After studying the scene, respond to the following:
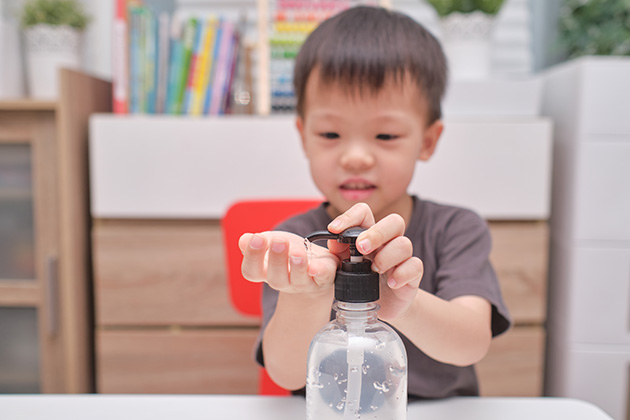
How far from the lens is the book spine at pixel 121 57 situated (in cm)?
141

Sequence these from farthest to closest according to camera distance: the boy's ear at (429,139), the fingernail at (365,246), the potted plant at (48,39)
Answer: the potted plant at (48,39) < the boy's ear at (429,139) < the fingernail at (365,246)

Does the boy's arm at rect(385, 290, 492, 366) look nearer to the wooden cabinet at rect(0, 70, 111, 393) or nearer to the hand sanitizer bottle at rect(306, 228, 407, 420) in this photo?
the hand sanitizer bottle at rect(306, 228, 407, 420)

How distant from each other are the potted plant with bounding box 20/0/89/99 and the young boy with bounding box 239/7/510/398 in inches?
46.5

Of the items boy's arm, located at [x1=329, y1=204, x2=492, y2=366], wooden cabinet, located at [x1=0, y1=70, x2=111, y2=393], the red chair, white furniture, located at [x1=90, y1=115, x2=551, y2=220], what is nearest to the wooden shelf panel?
wooden cabinet, located at [x1=0, y1=70, x2=111, y2=393]

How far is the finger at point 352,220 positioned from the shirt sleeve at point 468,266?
326 millimetres

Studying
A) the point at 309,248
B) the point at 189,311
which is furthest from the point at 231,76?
the point at 309,248

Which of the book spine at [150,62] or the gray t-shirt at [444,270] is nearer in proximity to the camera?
the gray t-shirt at [444,270]

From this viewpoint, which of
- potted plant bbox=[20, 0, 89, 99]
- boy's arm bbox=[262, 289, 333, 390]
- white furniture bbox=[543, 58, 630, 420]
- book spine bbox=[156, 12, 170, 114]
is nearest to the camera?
boy's arm bbox=[262, 289, 333, 390]

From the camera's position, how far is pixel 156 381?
142 centimetres

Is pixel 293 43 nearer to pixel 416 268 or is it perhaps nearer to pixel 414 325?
pixel 414 325

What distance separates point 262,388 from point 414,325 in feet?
1.25

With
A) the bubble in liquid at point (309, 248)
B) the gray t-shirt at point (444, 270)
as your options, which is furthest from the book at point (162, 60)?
the bubble in liquid at point (309, 248)

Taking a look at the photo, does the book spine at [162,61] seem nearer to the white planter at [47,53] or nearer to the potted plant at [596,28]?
the white planter at [47,53]

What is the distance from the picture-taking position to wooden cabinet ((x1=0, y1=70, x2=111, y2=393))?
54.1 inches
